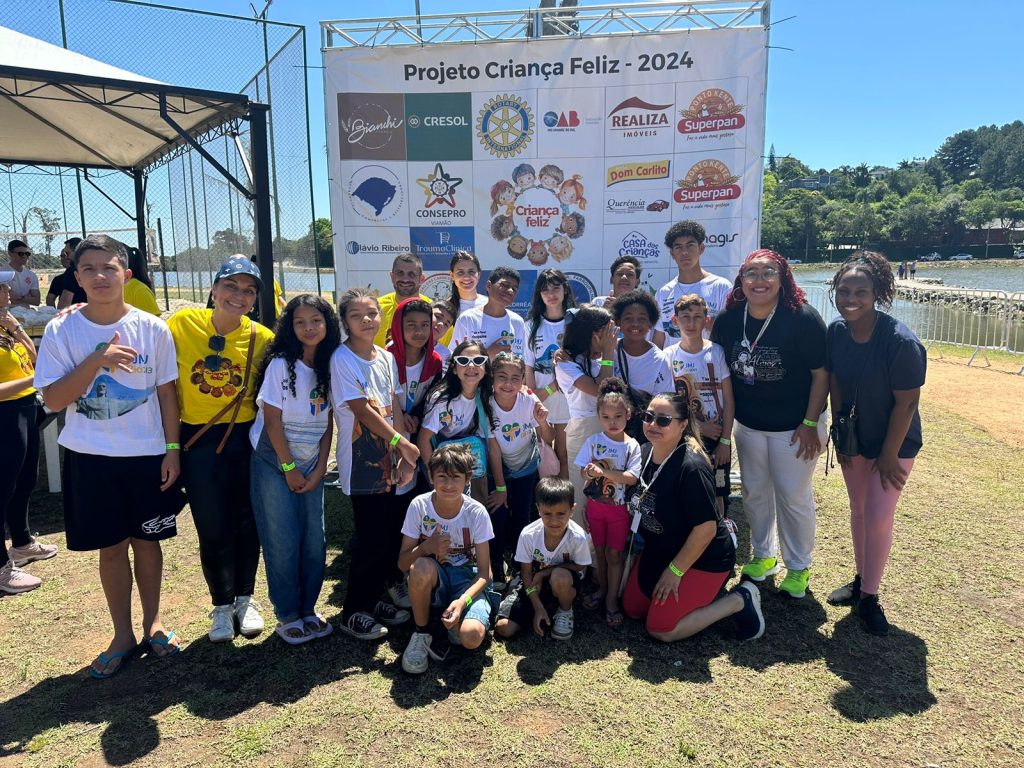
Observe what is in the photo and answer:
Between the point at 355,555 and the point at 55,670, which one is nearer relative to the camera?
the point at 55,670

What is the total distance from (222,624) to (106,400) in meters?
1.34

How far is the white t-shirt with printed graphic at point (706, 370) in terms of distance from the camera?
3.80m

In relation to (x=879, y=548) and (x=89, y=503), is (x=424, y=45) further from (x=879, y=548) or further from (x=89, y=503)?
(x=879, y=548)

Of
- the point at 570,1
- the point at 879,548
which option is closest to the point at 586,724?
the point at 879,548

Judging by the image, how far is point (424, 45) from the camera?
235 inches

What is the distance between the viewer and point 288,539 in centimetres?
316

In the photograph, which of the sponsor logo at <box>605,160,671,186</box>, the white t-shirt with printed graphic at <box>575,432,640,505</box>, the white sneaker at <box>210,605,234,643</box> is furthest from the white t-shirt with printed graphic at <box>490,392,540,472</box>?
the sponsor logo at <box>605,160,671,186</box>

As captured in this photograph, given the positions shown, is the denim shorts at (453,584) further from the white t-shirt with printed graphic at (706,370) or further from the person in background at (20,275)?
the person in background at (20,275)

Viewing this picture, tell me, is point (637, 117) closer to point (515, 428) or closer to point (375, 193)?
point (375, 193)

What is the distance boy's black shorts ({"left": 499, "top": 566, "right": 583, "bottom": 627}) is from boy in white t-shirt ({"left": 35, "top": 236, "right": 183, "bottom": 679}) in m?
1.79

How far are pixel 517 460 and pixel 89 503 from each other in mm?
2188

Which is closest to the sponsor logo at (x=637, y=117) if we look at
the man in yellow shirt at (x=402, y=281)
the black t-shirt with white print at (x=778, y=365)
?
the man in yellow shirt at (x=402, y=281)

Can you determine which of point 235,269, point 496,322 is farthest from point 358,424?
point 496,322

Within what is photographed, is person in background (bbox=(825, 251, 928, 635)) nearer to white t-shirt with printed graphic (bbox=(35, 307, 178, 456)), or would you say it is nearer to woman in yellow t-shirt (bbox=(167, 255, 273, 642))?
woman in yellow t-shirt (bbox=(167, 255, 273, 642))
